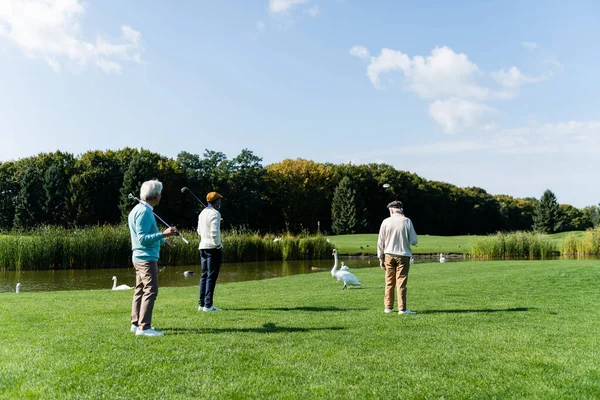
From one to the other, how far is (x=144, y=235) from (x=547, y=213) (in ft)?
269

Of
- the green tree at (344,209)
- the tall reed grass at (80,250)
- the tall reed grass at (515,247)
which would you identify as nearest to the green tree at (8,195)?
the tall reed grass at (80,250)

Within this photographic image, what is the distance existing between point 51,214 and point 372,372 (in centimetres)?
6250

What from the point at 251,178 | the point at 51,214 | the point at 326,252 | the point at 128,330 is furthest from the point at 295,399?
the point at 251,178

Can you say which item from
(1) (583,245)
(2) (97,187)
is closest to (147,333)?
(1) (583,245)

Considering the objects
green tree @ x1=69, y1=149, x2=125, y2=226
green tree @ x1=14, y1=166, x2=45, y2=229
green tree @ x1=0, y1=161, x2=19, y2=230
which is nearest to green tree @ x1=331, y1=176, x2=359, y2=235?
green tree @ x1=69, y1=149, x2=125, y2=226

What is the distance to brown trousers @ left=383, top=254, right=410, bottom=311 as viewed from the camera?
8938 millimetres

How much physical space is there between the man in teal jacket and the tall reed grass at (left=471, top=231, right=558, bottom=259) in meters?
33.4

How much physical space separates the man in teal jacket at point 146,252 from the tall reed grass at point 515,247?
3342cm

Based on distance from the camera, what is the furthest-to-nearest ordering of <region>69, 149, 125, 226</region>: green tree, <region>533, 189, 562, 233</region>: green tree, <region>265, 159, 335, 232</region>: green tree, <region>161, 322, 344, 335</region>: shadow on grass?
<region>533, 189, 562, 233</region>: green tree → <region>265, 159, 335, 232</region>: green tree → <region>69, 149, 125, 226</region>: green tree → <region>161, 322, 344, 335</region>: shadow on grass

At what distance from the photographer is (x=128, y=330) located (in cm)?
707

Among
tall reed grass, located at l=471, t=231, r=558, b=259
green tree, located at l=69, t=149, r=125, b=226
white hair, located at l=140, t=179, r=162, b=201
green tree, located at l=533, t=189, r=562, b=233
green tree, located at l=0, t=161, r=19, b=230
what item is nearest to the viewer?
white hair, located at l=140, t=179, r=162, b=201

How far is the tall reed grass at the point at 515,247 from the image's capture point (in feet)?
119

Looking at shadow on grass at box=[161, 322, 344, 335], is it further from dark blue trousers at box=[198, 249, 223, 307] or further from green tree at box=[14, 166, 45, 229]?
green tree at box=[14, 166, 45, 229]

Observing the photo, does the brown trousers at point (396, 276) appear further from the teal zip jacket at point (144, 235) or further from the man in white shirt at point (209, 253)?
the teal zip jacket at point (144, 235)
